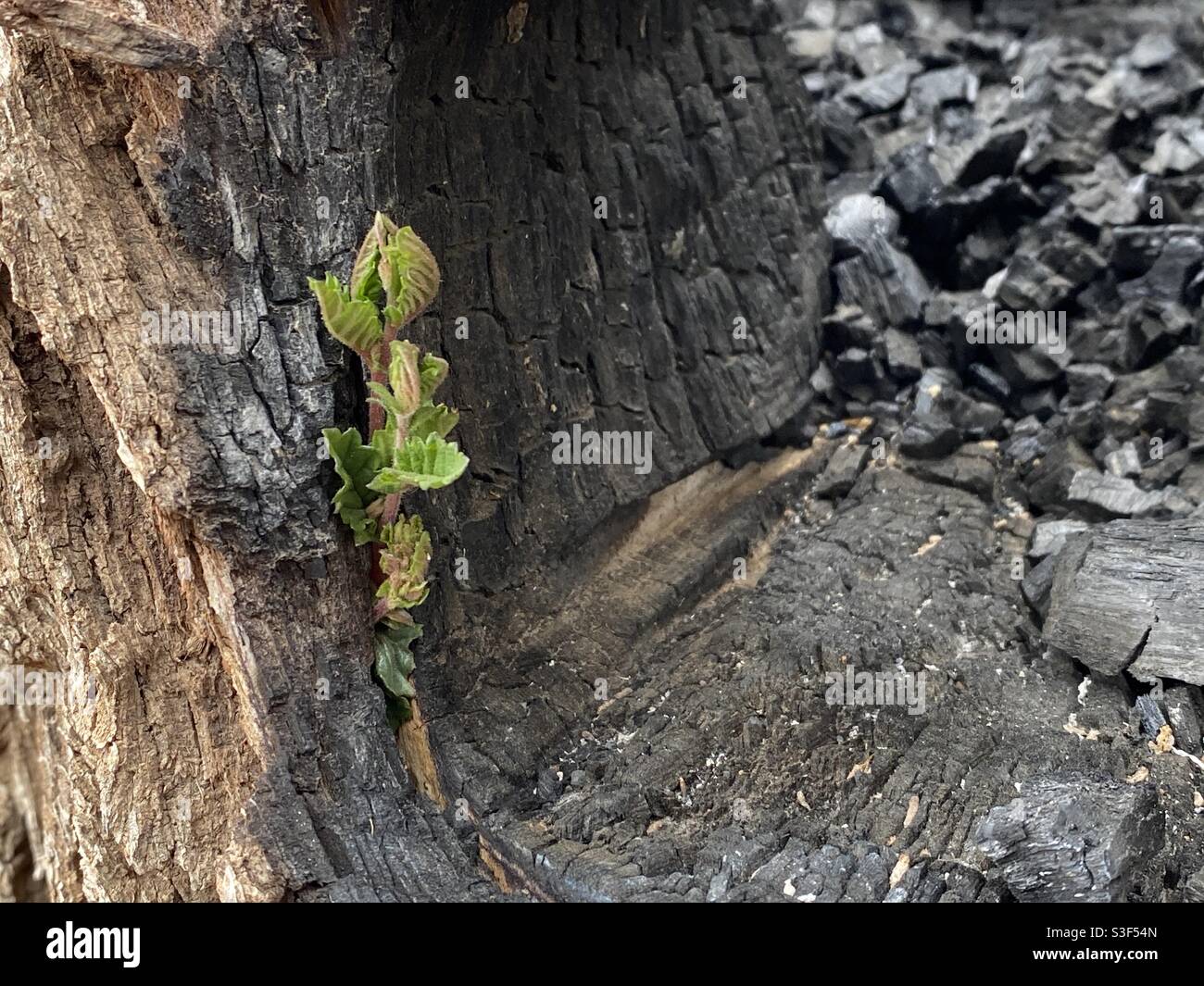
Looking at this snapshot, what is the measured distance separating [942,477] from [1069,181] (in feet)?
6.18

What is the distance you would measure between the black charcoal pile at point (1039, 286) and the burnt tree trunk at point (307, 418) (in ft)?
3.67

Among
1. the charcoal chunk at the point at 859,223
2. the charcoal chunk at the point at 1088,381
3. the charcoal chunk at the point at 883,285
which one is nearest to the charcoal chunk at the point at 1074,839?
the charcoal chunk at the point at 1088,381

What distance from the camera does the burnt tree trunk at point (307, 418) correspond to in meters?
3.05

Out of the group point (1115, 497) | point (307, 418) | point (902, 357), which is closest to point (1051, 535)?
point (1115, 497)

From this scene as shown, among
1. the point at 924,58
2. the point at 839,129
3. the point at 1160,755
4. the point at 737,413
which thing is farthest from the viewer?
the point at 924,58

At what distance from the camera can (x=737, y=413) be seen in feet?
16.1

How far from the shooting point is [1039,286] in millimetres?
5359

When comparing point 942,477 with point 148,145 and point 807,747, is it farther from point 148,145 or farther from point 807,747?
point 148,145

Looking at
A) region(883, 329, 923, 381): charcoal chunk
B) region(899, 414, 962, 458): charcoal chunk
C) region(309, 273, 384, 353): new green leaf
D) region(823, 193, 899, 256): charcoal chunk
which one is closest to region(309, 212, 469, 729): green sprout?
region(309, 273, 384, 353): new green leaf

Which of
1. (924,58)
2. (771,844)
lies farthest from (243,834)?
(924,58)

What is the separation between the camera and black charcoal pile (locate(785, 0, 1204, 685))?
4703 millimetres

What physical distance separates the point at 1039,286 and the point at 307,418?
3.58 m

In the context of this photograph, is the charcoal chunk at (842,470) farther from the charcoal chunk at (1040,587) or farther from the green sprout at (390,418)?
the green sprout at (390,418)
